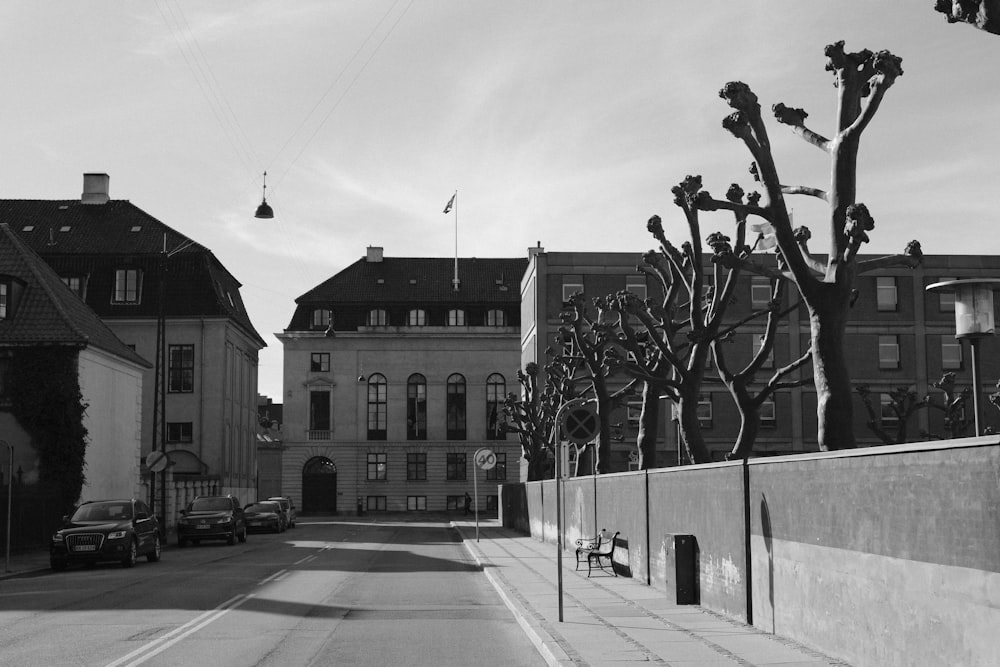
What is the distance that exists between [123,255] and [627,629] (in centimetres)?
5503

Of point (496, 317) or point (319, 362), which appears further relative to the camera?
Result: point (496, 317)

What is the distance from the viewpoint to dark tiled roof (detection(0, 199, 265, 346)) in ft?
211

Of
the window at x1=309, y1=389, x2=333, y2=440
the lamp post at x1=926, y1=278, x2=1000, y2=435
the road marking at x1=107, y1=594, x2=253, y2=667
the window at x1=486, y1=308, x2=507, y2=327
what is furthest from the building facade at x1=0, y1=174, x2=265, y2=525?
the lamp post at x1=926, y1=278, x2=1000, y2=435

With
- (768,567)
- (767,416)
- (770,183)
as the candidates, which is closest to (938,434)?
(767,416)

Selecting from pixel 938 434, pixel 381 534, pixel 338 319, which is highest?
pixel 338 319

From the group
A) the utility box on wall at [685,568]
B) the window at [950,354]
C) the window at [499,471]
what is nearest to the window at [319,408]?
the window at [499,471]

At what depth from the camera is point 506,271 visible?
94375mm

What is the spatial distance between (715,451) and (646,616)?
177 feet

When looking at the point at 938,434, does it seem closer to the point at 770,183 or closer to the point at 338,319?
the point at 338,319

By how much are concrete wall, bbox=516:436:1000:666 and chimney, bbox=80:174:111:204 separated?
5739cm

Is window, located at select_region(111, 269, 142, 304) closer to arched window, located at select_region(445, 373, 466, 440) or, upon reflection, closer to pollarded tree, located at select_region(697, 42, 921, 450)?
arched window, located at select_region(445, 373, 466, 440)

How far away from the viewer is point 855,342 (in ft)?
219

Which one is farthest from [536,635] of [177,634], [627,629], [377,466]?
[377,466]

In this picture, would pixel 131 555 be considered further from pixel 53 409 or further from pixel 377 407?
pixel 377 407
